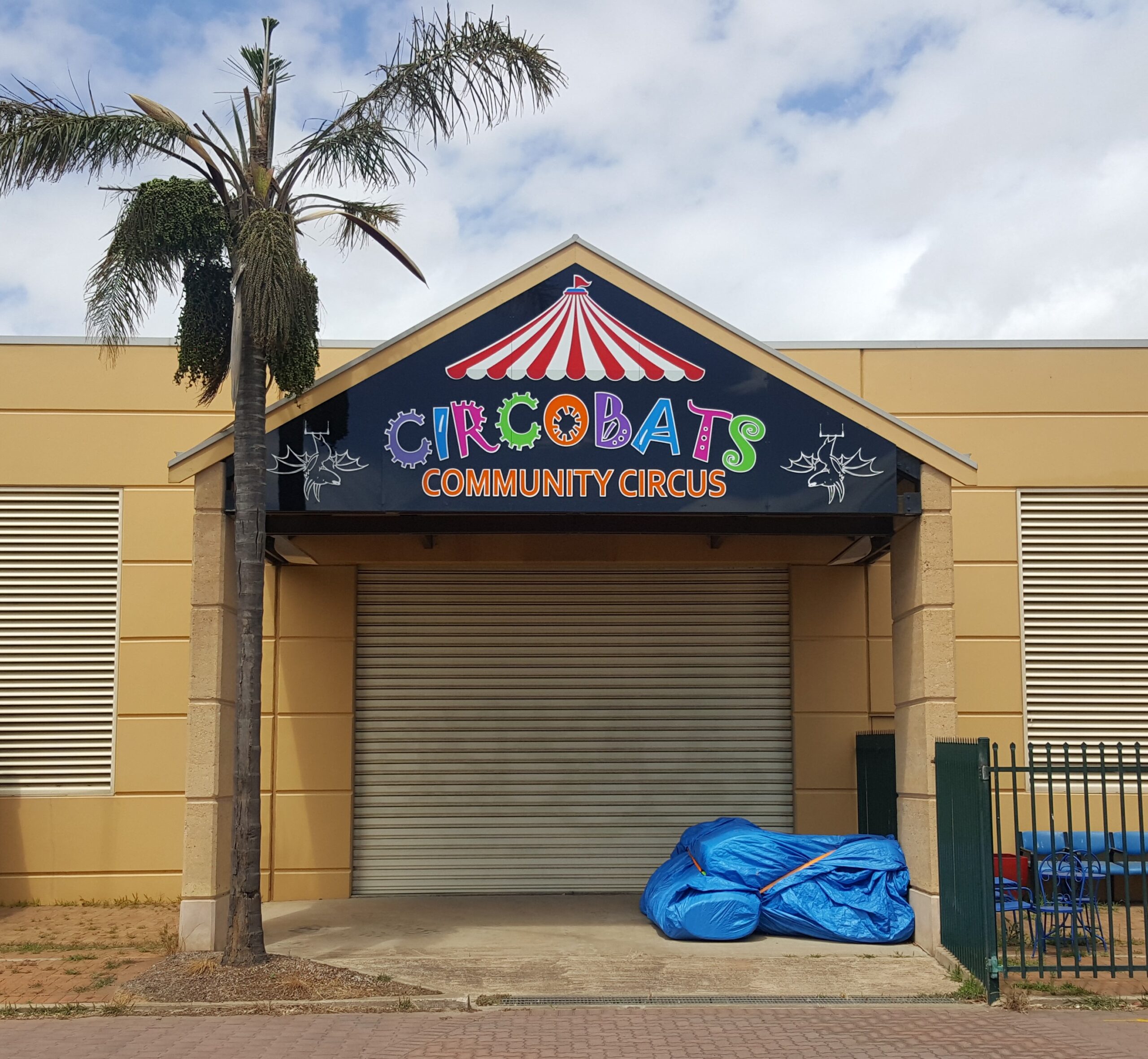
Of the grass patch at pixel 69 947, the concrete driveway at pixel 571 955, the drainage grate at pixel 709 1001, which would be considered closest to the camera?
the drainage grate at pixel 709 1001

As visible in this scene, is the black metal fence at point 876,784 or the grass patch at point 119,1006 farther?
the black metal fence at point 876,784

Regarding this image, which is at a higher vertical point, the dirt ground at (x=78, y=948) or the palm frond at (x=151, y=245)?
the palm frond at (x=151, y=245)

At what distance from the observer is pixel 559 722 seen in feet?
45.4

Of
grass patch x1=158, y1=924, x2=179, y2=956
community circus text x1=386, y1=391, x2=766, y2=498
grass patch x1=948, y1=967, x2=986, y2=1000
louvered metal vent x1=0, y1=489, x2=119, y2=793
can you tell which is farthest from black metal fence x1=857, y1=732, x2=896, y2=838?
louvered metal vent x1=0, y1=489, x2=119, y2=793

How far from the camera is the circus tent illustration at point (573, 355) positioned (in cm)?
1048

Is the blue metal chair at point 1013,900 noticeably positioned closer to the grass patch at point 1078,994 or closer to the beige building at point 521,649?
the grass patch at point 1078,994

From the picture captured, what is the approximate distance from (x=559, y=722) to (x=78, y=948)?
18.0ft

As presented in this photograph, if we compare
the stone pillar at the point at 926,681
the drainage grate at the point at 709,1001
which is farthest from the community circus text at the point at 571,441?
→ the drainage grate at the point at 709,1001

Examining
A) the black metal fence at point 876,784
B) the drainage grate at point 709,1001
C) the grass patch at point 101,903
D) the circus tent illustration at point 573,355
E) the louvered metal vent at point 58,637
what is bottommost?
the grass patch at point 101,903

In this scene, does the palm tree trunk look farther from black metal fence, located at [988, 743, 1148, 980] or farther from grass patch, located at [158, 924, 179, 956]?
black metal fence, located at [988, 743, 1148, 980]

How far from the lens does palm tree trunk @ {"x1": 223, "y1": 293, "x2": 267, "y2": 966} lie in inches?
375

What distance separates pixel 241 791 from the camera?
9.69 m

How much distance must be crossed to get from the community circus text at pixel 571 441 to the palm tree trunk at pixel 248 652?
1.17m

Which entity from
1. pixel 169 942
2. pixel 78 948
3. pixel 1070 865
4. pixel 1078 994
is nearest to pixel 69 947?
pixel 78 948
